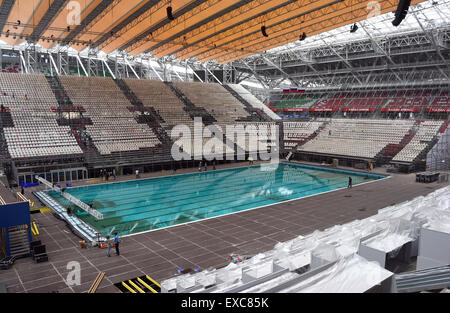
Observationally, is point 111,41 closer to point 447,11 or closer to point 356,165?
point 356,165

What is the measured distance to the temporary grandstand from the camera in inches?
289

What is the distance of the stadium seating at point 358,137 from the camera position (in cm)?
3494

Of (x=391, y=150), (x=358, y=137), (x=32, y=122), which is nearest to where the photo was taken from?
(x=32, y=122)

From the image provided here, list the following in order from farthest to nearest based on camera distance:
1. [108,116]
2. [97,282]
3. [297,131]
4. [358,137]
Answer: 1. [297,131]
2. [358,137]
3. [108,116]
4. [97,282]

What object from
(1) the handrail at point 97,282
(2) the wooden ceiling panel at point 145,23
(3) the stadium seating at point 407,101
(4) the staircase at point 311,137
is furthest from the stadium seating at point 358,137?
(1) the handrail at point 97,282

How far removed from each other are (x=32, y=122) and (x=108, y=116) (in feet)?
22.4

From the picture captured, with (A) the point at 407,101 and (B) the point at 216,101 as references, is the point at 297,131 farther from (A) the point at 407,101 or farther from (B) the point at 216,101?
(A) the point at 407,101

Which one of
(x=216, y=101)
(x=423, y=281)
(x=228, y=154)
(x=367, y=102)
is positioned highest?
(x=216, y=101)

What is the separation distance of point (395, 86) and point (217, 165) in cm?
2582

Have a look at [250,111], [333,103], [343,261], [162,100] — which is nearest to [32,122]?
[162,100]

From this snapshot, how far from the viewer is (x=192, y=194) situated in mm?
22375

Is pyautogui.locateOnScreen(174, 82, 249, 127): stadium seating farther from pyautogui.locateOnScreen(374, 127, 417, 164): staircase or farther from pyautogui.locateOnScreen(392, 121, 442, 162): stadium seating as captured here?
pyautogui.locateOnScreen(392, 121, 442, 162): stadium seating
